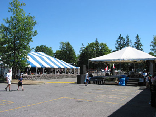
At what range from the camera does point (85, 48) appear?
8056 centimetres

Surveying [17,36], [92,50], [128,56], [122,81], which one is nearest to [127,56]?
[128,56]

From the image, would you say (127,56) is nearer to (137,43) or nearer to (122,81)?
(122,81)

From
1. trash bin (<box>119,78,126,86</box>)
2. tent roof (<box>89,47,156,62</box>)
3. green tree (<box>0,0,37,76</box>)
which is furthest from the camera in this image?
green tree (<box>0,0,37,76</box>)

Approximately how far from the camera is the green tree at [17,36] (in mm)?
25266

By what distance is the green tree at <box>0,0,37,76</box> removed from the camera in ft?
82.9

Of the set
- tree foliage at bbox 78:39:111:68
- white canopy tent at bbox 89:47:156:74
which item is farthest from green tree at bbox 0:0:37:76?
tree foliage at bbox 78:39:111:68

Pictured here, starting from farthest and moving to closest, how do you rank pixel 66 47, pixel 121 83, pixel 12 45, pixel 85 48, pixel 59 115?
1. pixel 66 47
2. pixel 85 48
3. pixel 12 45
4. pixel 121 83
5. pixel 59 115

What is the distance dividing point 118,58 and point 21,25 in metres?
14.4

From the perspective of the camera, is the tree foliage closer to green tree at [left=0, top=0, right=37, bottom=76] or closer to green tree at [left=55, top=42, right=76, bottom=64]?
green tree at [left=55, top=42, right=76, bottom=64]

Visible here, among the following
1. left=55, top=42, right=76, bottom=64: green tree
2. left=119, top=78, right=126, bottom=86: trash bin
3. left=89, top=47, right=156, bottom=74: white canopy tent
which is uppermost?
left=55, top=42, right=76, bottom=64: green tree

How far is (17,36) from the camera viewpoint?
25.8 m

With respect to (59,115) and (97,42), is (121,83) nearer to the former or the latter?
(59,115)

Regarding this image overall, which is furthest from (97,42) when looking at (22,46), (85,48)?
(22,46)

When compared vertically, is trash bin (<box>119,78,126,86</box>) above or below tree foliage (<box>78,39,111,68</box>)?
below
